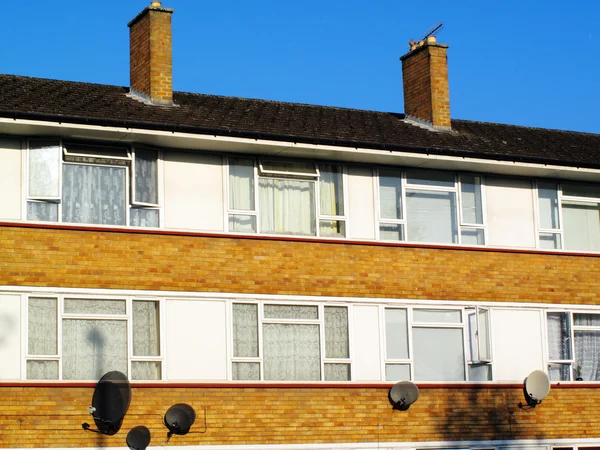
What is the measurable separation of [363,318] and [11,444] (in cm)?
615

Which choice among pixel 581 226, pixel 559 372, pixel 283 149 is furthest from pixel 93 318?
pixel 581 226

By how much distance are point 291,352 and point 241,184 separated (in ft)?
9.46

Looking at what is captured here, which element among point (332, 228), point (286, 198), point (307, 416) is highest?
point (286, 198)

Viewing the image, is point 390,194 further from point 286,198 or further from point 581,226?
point 581,226

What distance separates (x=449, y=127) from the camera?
24734 millimetres

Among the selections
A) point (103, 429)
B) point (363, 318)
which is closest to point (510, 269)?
point (363, 318)

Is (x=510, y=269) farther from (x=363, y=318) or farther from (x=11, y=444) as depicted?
(x=11, y=444)

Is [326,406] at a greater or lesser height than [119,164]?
lesser

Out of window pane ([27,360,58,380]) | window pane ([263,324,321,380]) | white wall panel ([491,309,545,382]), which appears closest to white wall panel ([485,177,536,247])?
white wall panel ([491,309,545,382])

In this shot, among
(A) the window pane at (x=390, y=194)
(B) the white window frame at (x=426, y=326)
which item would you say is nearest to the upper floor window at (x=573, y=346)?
(B) the white window frame at (x=426, y=326)

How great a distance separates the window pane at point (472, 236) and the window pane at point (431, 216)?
166mm

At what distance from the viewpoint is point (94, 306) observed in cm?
1942

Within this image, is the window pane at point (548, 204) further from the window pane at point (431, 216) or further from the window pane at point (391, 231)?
the window pane at point (391, 231)

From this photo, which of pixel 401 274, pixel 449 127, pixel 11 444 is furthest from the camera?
pixel 449 127
